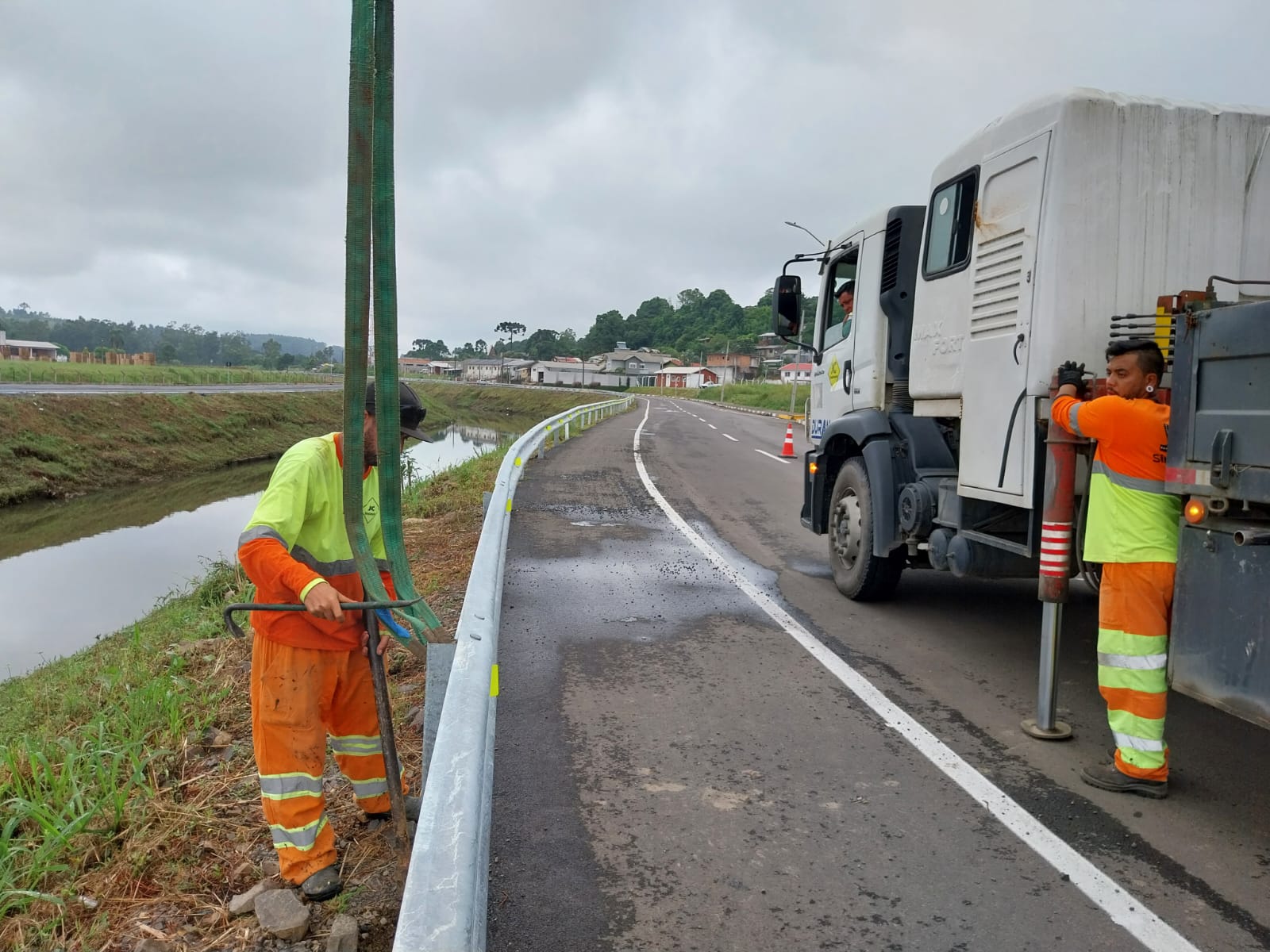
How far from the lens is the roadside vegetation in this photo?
2.90 metres

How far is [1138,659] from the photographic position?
3.49 m

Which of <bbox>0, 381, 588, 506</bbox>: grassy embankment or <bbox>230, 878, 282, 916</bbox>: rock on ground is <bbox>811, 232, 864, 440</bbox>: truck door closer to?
<bbox>230, 878, 282, 916</bbox>: rock on ground

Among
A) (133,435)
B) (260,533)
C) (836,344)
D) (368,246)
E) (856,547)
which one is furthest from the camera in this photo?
(133,435)

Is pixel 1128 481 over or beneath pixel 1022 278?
beneath

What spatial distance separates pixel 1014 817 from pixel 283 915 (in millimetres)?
2640

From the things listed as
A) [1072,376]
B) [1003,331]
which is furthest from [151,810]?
[1003,331]

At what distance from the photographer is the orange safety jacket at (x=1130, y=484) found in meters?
3.44

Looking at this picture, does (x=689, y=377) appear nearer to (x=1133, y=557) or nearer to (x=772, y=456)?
(x=772, y=456)

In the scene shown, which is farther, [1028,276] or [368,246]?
[1028,276]

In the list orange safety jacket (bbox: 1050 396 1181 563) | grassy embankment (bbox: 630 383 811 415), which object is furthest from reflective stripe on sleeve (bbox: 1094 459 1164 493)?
grassy embankment (bbox: 630 383 811 415)

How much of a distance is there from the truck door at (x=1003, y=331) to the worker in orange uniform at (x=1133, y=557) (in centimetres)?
75

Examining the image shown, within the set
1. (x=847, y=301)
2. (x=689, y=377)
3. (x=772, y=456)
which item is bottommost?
(x=772, y=456)

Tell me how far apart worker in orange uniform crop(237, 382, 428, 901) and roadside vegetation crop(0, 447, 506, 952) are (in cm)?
25

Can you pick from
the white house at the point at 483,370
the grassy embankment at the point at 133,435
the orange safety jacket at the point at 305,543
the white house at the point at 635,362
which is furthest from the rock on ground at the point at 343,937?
the white house at the point at 483,370
